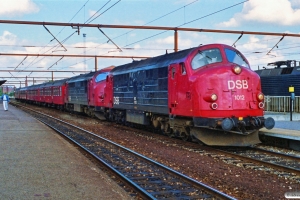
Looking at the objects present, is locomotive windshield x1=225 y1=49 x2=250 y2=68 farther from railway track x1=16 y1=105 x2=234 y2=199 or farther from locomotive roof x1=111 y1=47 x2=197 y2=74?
railway track x1=16 y1=105 x2=234 y2=199

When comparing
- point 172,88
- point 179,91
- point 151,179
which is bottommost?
point 151,179

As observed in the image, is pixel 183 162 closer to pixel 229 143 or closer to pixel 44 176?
pixel 229 143

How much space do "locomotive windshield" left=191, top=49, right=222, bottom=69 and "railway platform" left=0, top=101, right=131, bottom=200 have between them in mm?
4813

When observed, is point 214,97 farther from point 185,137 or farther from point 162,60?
point 162,60

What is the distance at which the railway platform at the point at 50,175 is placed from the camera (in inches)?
273

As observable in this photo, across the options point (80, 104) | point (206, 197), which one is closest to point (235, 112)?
point (206, 197)

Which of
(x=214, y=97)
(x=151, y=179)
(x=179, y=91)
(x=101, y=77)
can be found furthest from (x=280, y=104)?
(x=151, y=179)

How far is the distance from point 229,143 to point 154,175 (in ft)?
14.6

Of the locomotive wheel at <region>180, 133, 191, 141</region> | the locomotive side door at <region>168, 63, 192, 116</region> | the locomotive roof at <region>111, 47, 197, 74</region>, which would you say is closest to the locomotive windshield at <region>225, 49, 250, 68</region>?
the locomotive roof at <region>111, 47, 197, 74</region>

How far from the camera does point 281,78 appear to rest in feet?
97.1

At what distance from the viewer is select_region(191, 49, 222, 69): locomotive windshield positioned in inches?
513

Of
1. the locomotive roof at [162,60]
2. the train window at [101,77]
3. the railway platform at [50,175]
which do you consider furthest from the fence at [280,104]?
the railway platform at [50,175]

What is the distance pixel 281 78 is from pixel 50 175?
24492 millimetres

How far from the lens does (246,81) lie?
12.6m
